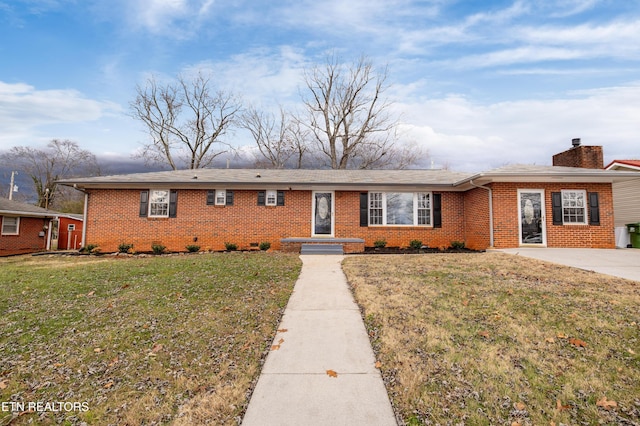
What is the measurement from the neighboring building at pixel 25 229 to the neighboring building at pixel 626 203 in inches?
1193

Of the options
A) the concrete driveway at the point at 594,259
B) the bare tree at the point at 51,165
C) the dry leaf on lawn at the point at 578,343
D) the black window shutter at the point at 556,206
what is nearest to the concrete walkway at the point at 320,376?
the dry leaf on lawn at the point at 578,343

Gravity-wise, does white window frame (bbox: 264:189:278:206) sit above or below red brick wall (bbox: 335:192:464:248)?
above

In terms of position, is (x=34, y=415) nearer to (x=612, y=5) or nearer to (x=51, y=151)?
(x=612, y=5)

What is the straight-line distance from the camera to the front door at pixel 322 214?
1275cm

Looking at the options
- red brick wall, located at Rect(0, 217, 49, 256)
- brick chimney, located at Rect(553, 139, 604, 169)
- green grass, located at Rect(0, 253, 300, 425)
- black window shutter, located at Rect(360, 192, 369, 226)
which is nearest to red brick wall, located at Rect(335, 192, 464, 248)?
black window shutter, located at Rect(360, 192, 369, 226)

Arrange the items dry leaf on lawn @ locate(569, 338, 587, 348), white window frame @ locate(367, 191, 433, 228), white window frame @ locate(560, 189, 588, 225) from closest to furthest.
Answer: dry leaf on lawn @ locate(569, 338, 587, 348) → white window frame @ locate(560, 189, 588, 225) → white window frame @ locate(367, 191, 433, 228)

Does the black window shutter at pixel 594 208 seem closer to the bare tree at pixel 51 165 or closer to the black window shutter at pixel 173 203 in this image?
the black window shutter at pixel 173 203

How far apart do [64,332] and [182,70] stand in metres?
27.9

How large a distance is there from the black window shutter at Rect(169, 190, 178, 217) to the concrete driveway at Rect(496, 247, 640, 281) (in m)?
13.2

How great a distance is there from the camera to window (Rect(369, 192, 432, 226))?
42.0 ft

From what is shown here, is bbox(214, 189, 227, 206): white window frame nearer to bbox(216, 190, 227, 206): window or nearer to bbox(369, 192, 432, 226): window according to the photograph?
bbox(216, 190, 227, 206): window

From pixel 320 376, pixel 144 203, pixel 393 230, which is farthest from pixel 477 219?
pixel 144 203

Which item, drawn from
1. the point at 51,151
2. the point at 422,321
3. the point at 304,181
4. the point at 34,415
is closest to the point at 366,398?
the point at 422,321

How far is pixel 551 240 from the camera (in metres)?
10.9
